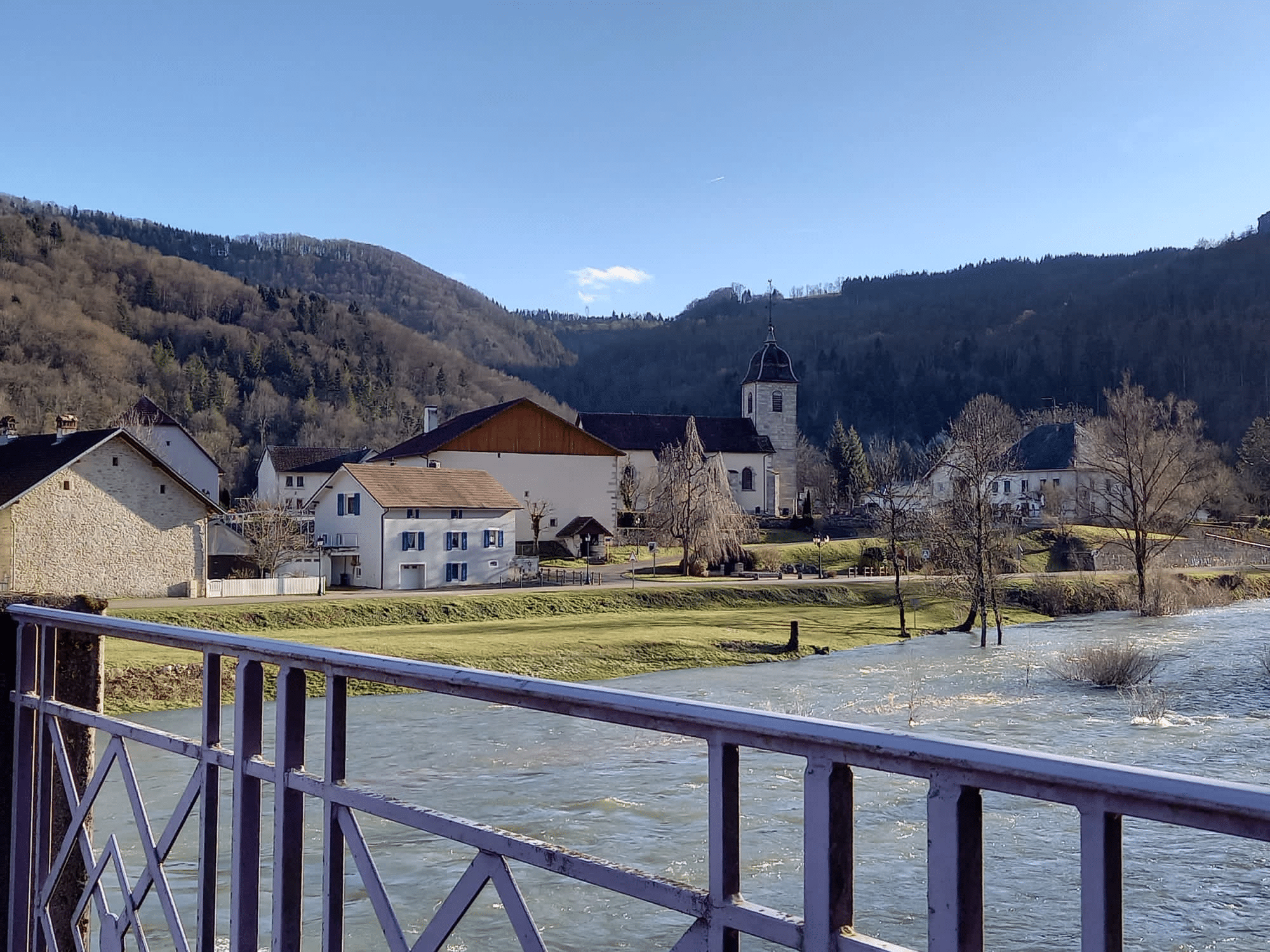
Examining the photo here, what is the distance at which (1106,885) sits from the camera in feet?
5.32

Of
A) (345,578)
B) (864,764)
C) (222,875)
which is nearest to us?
(864,764)

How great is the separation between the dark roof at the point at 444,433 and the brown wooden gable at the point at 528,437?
30 cm

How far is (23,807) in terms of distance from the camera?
4.74m

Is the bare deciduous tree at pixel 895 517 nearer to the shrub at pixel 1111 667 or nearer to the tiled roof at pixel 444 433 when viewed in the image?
the shrub at pixel 1111 667

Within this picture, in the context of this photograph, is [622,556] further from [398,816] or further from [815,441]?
[815,441]

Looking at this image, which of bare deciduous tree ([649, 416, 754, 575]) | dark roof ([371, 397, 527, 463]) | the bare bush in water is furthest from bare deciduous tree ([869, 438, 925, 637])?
dark roof ([371, 397, 527, 463])

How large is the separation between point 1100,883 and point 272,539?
142ft

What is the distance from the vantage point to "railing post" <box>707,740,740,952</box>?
2049 mm

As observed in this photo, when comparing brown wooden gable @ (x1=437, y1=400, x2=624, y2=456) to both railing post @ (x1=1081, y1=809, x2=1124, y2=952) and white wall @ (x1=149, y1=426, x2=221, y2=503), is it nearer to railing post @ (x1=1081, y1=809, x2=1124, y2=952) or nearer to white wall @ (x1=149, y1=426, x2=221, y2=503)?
white wall @ (x1=149, y1=426, x2=221, y2=503)

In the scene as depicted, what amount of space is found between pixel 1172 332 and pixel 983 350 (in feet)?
91.5

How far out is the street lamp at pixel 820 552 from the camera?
53312 millimetres

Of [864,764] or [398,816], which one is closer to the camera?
[864,764]

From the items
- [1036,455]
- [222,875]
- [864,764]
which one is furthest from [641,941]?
[1036,455]

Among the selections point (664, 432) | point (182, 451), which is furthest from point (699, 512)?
point (182, 451)
